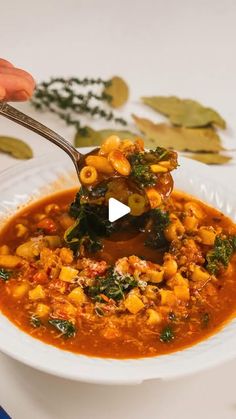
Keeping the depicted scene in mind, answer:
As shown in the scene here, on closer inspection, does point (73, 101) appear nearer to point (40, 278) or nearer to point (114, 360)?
point (40, 278)

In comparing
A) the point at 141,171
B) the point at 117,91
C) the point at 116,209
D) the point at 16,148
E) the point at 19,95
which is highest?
the point at 141,171

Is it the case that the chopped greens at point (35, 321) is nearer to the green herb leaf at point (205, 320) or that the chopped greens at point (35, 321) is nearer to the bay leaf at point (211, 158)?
the green herb leaf at point (205, 320)

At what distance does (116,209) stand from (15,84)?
1.01 meters

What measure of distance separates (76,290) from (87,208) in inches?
21.1

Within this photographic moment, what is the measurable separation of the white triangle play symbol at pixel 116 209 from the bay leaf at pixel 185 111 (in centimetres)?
169

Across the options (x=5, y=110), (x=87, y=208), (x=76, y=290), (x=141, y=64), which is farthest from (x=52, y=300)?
(x=141, y=64)

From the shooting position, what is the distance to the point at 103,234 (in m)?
4.03

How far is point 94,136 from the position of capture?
17.4 feet

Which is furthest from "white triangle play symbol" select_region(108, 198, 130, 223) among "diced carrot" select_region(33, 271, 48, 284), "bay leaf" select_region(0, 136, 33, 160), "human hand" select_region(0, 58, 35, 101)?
"bay leaf" select_region(0, 136, 33, 160)

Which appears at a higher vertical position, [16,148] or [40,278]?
[40,278]

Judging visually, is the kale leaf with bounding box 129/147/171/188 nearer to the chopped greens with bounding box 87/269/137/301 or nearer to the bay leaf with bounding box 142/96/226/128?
the chopped greens with bounding box 87/269/137/301

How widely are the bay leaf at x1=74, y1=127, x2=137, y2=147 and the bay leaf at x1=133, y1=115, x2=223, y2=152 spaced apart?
0.44ft

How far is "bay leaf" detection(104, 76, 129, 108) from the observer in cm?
575

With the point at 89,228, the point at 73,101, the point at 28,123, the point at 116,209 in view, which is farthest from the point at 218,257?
the point at 73,101
